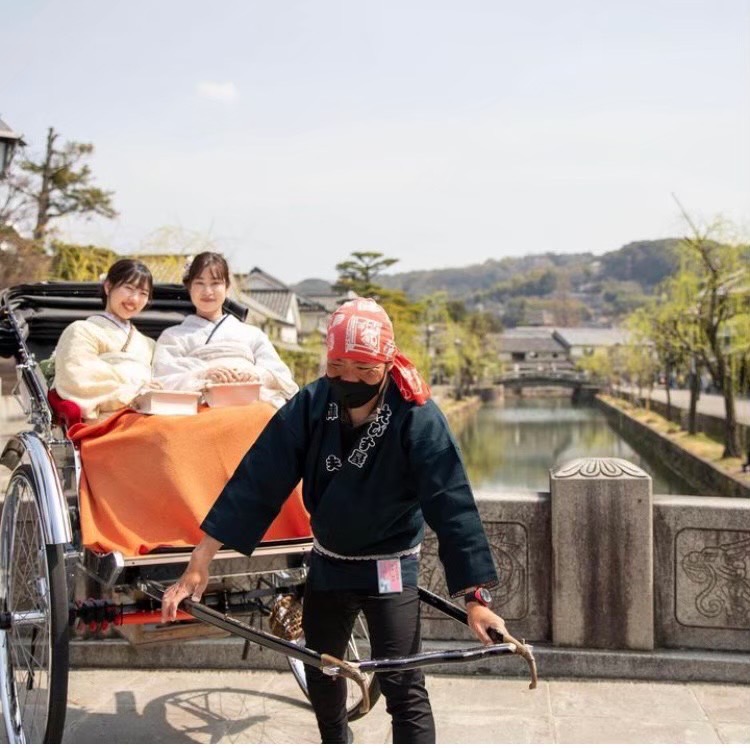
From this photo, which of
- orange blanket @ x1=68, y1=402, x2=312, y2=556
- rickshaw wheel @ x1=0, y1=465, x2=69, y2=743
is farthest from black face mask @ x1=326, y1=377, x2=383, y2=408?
rickshaw wheel @ x1=0, y1=465, x2=69, y2=743

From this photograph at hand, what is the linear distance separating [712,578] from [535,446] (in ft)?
127

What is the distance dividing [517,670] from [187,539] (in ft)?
7.28

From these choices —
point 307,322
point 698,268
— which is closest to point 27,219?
point 698,268

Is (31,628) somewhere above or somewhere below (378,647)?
below

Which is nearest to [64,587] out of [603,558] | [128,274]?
[128,274]

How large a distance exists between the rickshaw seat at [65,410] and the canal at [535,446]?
1203 centimetres

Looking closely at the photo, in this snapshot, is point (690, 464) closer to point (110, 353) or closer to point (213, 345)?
point (213, 345)

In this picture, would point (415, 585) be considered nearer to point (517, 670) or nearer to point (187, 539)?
point (187, 539)

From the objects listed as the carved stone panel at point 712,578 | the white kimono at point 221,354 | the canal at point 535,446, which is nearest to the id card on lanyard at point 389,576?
the white kimono at point 221,354

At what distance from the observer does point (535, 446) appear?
43.0 m

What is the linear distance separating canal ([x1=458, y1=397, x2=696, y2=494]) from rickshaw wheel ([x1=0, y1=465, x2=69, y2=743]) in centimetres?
1199

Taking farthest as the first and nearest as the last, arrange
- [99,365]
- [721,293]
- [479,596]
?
[721,293] < [99,365] < [479,596]

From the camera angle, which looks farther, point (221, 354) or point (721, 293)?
point (721, 293)

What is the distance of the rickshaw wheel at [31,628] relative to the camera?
3.22m
